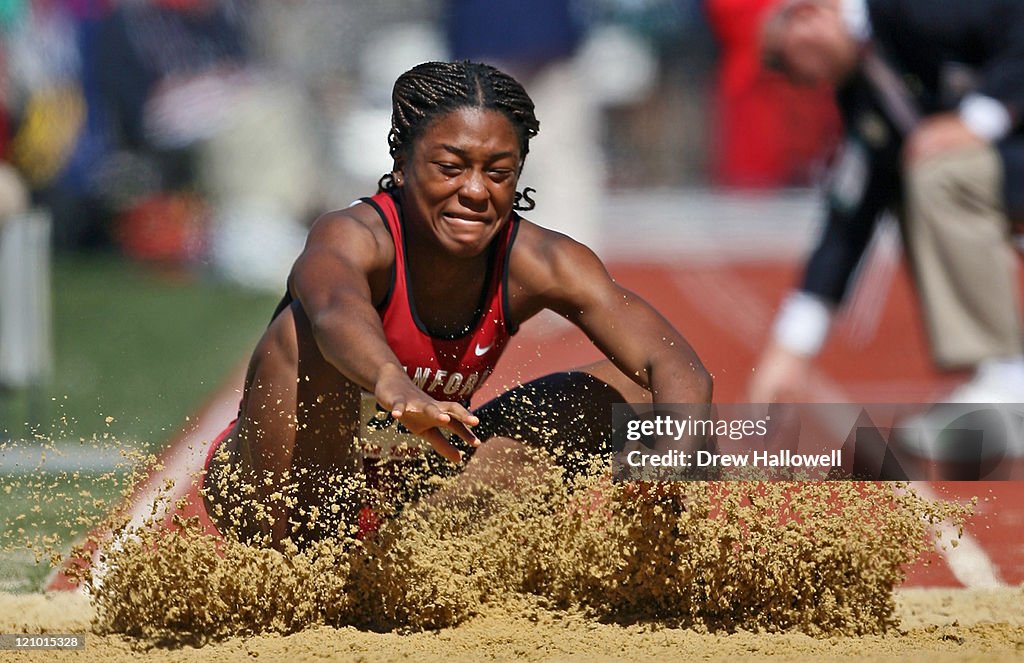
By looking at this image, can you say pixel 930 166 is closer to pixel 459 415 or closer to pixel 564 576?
pixel 564 576

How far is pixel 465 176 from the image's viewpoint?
341cm

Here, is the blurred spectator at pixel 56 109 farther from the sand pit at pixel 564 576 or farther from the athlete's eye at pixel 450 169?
the athlete's eye at pixel 450 169

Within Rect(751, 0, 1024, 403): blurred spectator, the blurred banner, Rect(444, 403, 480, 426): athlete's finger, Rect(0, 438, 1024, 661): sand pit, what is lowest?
Rect(0, 438, 1024, 661): sand pit

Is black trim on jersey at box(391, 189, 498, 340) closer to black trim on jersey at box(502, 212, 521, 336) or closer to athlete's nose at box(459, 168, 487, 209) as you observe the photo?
black trim on jersey at box(502, 212, 521, 336)

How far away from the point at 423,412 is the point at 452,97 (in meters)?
0.90

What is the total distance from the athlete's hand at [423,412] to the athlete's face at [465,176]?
0.55 m

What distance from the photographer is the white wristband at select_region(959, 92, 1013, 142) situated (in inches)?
251

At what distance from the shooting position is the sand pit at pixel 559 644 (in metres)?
3.27

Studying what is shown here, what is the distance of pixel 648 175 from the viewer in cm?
1695

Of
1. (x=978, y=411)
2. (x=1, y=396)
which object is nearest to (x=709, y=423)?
(x=978, y=411)

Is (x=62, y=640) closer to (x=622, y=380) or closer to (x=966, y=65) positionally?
(x=622, y=380)

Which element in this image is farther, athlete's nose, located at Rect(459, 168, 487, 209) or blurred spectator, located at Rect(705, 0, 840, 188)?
blurred spectator, located at Rect(705, 0, 840, 188)

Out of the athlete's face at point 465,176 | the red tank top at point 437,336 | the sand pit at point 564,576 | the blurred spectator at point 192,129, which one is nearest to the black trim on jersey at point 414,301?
the red tank top at point 437,336

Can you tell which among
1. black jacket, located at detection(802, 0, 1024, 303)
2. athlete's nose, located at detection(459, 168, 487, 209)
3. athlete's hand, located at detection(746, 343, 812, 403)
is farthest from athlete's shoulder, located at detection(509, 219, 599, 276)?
black jacket, located at detection(802, 0, 1024, 303)
